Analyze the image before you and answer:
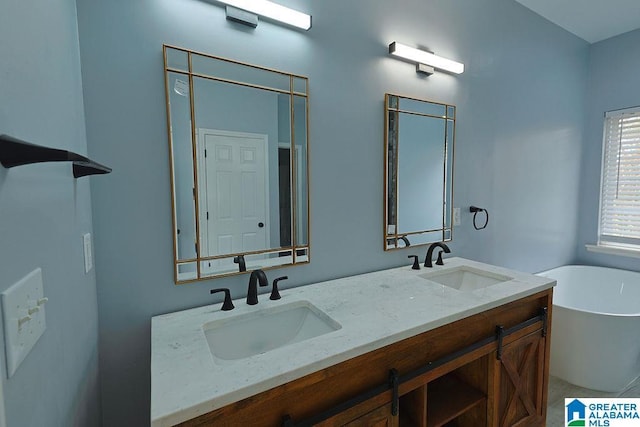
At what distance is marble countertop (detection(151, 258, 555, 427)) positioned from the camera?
2.39 ft

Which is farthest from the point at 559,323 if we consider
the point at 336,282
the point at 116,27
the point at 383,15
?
the point at 116,27

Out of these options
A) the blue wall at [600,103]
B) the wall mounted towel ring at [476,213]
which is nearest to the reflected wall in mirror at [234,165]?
the wall mounted towel ring at [476,213]

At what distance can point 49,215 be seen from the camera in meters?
0.68

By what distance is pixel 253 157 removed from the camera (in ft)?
4.41

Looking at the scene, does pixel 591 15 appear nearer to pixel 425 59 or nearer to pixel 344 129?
pixel 425 59

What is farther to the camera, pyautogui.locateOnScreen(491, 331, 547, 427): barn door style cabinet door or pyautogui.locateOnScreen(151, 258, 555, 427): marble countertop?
pyautogui.locateOnScreen(491, 331, 547, 427): barn door style cabinet door

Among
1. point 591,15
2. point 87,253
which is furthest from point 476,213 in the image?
point 87,253

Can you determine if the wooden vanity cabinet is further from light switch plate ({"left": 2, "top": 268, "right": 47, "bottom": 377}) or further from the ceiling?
the ceiling

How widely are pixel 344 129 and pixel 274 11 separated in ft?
1.98

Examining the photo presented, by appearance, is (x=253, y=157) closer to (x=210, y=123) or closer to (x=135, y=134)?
(x=210, y=123)

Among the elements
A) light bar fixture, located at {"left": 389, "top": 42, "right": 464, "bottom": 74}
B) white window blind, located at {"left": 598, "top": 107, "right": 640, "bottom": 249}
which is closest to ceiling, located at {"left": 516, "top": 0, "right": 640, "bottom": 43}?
white window blind, located at {"left": 598, "top": 107, "right": 640, "bottom": 249}

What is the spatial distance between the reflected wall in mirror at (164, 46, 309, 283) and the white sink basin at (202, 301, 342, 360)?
23 centimetres

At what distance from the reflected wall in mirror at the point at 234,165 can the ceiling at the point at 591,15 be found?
225 cm

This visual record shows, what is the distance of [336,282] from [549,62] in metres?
2.69
